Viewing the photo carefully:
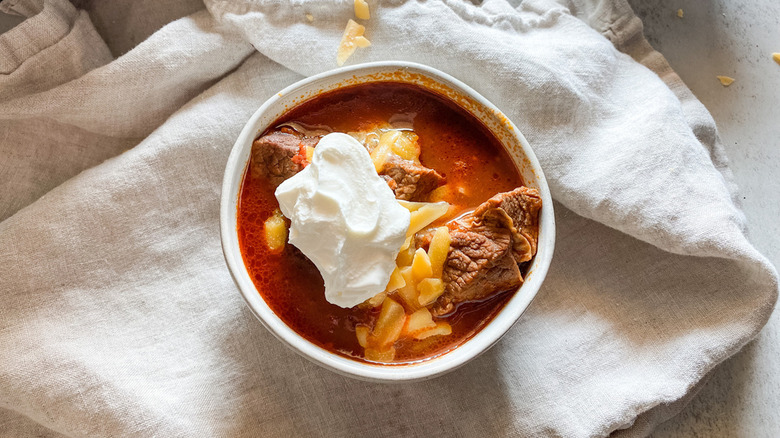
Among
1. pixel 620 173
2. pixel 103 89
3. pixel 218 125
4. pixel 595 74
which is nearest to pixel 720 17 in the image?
pixel 595 74

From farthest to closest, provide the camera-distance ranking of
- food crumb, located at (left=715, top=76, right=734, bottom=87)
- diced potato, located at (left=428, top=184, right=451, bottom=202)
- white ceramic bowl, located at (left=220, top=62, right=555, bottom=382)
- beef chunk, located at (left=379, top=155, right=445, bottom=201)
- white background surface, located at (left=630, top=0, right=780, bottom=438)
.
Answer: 1. food crumb, located at (left=715, top=76, right=734, bottom=87)
2. white background surface, located at (left=630, top=0, right=780, bottom=438)
3. diced potato, located at (left=428, top=184, right=451, bottom=202)
4. beef chunk, located at (left=379, top=155, right=445, bottom=201)
5. white ceramic bowl, located at (left=220, top=62, right=555, bottom=382)

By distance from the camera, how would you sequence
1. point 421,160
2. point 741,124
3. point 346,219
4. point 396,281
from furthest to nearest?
1. point 741,124
2. point 421,160
3. point 396,281
4. point 346,219

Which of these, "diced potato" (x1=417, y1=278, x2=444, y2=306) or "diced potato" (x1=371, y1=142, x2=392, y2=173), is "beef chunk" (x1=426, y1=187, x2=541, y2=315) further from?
"diced potato" (x1=371, y1=142, x2=392, y2=173)

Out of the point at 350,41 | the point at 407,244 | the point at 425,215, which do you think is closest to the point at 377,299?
the point at 407,244

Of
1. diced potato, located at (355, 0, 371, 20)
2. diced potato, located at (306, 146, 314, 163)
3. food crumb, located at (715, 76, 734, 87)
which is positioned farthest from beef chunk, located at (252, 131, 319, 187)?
food crumb, located at (715, 76, 734, 87)

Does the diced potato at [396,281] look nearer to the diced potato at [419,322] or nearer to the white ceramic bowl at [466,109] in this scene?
the diced potato at [419,322]

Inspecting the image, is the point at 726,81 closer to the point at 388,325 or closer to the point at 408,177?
the point at 408,177

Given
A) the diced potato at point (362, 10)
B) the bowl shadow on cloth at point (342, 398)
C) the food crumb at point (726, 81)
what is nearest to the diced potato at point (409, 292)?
the bowl shadow on cloth at point (342, 398)

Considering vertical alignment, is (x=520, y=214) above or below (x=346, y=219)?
below
